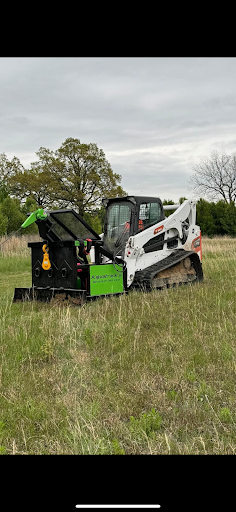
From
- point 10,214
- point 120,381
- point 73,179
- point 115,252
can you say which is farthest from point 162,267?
point 73,179

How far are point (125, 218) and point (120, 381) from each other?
237 inches

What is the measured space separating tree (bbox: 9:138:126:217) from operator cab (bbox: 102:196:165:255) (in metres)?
30.2

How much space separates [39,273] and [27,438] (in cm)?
590

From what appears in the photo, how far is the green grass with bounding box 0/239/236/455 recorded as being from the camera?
336 cm

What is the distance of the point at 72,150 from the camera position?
42.0 meters

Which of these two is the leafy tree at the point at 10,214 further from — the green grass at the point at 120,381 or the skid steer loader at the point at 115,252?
the green grass at the point at 120,381

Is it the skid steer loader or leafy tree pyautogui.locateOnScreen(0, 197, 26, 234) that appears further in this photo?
leafy tree pyautogui.locateOnScreen(0, 197, 26, 234)

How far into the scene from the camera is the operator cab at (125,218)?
9.97 metres

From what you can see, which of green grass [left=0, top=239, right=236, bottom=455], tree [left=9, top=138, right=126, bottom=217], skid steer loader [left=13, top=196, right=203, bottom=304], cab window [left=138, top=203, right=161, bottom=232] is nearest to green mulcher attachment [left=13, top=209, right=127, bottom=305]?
skid steer loader [left=13, top=196, right=203, bottom=304]

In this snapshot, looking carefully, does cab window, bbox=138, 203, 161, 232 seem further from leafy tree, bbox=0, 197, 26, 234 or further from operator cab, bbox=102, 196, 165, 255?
leafy tree, bbox=0, 197, 26, 234

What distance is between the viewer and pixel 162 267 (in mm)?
10094

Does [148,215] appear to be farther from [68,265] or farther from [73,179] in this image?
[73,179]

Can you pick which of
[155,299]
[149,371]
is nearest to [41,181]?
[155,299]

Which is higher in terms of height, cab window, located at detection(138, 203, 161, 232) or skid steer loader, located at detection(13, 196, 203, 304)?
cab window, located at detection(138, 203, 161, 232)
